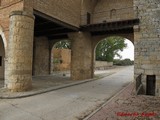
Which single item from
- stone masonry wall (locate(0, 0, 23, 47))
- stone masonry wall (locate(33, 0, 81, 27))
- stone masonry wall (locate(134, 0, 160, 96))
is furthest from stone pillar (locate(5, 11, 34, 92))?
stone masonry wall (locate(134, 0, 160, 96))

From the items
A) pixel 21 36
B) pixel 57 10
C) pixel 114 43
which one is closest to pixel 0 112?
pixel 21 36

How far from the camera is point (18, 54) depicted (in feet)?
33.0

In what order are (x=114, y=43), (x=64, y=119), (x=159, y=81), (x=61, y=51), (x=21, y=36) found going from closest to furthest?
(x=64, y=119), (x=21, y=36), (x=159, y=81), (x=61, y=51), (x=114, y=43)

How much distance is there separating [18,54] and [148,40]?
825cm

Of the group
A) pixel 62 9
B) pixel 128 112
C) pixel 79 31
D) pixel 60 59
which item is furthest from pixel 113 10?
pixel 128 112

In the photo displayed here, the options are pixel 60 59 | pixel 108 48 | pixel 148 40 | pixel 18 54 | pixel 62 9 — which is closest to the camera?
pixel 18 54

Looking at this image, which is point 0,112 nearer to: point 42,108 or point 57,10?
point 42,108

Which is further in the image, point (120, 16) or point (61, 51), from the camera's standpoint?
point (61, 51)

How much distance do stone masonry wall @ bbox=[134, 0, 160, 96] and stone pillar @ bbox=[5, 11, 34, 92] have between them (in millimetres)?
7121

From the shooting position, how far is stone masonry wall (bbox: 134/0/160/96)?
464 inches

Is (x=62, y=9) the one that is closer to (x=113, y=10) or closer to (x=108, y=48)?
(x=113, y=10)

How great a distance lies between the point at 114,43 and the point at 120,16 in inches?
930

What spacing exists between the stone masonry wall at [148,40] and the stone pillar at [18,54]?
7.12 metres

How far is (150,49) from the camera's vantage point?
39.3 feet
